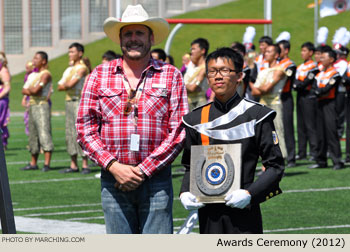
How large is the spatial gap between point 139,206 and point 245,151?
97cm

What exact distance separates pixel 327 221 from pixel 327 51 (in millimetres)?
5255

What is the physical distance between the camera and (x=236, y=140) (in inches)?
187

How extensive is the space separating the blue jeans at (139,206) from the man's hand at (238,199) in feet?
2.88

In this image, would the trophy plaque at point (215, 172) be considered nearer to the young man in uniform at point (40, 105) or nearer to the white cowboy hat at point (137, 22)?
the white cowboy hat at point (137, 22)

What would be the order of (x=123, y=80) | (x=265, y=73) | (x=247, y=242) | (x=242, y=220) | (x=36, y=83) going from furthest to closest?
(x=36, y=83), (x=265, y=73), (x=123, y=80), (x=242, y=220), (x=247, y=242)

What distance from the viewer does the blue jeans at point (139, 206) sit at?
5410 mm

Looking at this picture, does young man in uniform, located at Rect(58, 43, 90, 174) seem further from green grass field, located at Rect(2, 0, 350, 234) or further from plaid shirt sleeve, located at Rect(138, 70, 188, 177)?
plaid shirt sleeve, located at Rect(138, 70, 188, 177)

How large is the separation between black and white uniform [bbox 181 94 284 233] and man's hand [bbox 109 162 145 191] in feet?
1.63

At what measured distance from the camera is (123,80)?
5.45 meters

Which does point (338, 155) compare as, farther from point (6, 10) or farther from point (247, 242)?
point (6, 10)

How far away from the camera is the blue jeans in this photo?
213 inches

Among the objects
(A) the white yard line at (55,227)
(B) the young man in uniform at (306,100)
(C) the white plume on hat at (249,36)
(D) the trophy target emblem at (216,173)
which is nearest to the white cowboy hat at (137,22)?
(D) the trophy target emblem at (216,173)

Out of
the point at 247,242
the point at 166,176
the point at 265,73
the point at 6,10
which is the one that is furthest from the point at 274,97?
the point at 6,10

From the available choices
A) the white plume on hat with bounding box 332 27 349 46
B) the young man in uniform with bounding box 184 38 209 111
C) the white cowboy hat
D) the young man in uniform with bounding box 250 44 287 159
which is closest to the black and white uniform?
the white cowboy hat
